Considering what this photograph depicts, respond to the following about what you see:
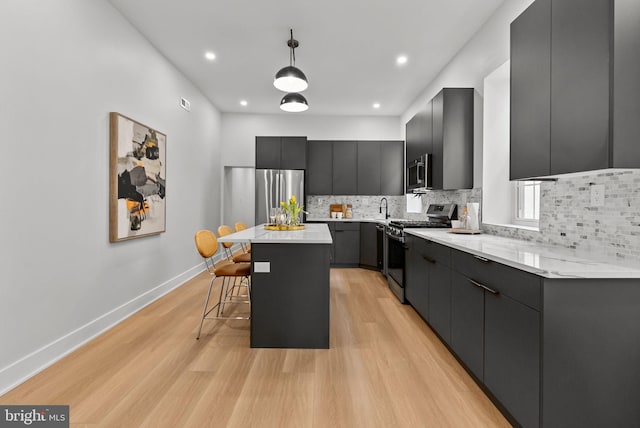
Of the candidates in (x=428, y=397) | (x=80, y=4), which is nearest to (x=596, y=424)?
(x=428, y=397)

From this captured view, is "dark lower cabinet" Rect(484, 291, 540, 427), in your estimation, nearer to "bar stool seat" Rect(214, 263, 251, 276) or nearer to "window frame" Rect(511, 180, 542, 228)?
"window frame" Rect(511, 180, 542, 228)

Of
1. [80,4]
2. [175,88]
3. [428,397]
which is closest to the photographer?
[428,397]

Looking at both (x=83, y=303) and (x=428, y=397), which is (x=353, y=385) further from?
(x=83, y=303)

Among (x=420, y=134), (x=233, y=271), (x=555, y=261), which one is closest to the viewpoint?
(x=555, y=261)

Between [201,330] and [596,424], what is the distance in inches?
115

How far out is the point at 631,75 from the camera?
1532 millimetres

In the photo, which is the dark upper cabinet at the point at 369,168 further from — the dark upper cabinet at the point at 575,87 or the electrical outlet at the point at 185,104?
the dark upper cabinet at the point at 575,87

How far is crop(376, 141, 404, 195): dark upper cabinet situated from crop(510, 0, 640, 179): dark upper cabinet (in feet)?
13.9

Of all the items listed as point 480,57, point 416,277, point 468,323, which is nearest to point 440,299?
point 468,323

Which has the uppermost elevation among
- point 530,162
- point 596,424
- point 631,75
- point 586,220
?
point 631,75

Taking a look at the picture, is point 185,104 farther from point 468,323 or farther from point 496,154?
point 468,323

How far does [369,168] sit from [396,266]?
285 cm

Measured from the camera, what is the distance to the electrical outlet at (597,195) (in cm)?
198

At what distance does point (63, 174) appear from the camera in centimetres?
260
